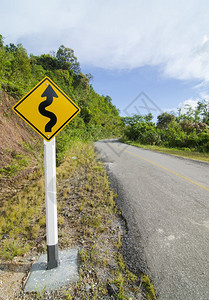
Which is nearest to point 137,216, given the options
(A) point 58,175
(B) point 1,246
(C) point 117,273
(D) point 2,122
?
(C) point 117,273

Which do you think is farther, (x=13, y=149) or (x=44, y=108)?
(x=13, y=149)

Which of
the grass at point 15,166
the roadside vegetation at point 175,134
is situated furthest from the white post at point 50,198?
the roadside vegetation at point 175,134

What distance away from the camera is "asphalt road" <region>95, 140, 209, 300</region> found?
192cm

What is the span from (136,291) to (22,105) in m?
2.44

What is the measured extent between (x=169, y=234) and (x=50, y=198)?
2.08 metres

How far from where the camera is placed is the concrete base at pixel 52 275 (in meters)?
1.88

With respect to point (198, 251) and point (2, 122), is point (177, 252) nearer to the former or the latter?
point (198, 251)

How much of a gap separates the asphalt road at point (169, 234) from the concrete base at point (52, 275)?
2.49ft

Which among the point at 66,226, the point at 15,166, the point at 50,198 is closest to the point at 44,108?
the point at 50,198

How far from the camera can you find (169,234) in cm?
279

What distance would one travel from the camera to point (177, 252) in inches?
93.4

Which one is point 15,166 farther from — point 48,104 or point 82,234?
point 48,104

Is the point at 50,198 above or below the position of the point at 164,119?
below

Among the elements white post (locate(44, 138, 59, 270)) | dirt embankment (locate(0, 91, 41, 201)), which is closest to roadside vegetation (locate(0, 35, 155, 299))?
dirt embankment (locate(0, 91, 41, 201))
